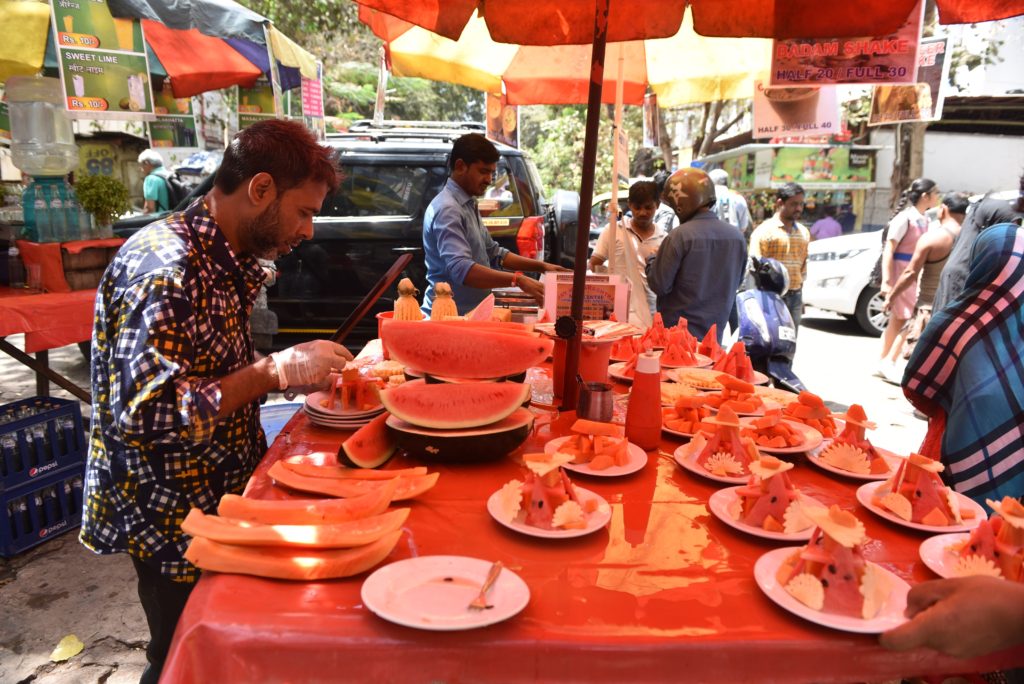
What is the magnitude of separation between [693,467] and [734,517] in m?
0.30

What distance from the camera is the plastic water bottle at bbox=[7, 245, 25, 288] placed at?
418 centimetres

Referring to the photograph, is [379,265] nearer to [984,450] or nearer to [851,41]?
[851,41]

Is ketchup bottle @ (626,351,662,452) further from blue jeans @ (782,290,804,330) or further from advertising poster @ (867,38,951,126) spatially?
advertising poster @ (867,38,951,126)

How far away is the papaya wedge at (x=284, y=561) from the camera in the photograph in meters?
1.32

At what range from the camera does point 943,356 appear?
2432 mm

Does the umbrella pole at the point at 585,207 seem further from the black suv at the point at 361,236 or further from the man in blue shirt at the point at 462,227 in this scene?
the black suv at the point at 361,236

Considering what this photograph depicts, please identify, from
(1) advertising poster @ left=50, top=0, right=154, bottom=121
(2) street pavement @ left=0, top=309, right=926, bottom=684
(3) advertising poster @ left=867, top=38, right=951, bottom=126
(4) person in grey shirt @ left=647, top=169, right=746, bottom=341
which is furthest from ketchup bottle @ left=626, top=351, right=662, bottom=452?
(3) advertising poster @ left=867, top=38, right=951, bottom=126

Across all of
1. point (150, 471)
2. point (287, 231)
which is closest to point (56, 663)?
point (150, 471)

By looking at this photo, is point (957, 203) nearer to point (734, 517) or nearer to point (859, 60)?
point (859, 60)

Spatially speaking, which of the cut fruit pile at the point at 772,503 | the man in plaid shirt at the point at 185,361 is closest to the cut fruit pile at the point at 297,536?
the man in plaid shirt at the point at 185,361

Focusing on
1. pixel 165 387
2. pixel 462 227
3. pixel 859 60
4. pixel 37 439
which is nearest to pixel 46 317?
pixel 37 439

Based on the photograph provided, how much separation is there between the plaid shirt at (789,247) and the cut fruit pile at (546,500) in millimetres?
5819

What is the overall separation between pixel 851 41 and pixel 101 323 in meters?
4.20

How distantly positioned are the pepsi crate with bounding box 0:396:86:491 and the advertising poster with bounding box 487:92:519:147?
436 centimetres
